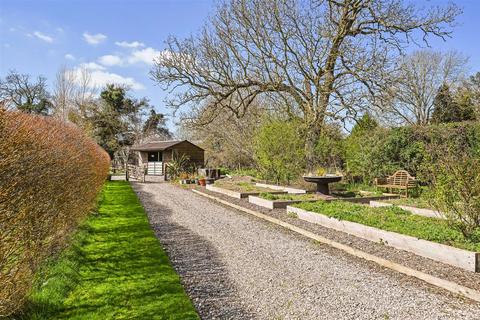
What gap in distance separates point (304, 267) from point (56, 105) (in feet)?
116

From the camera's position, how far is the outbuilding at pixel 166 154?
3123cm

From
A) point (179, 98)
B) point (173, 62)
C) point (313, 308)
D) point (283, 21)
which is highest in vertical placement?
point (283, 21)

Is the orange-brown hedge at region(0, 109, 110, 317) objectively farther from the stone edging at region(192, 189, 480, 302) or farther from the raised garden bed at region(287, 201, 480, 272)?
the raised garden bed at region(287, 201, 480, 272)

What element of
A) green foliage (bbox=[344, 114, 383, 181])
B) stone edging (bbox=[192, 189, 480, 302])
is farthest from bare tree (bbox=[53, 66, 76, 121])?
stone edging (bbox=[192, 189, 480, 302])

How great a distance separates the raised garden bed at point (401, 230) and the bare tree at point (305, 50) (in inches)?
330

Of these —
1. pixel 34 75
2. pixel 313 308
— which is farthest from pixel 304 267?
pixel 34 75

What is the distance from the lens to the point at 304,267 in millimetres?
5594

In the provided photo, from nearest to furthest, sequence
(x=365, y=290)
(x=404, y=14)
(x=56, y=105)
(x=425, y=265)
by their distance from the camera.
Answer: (x=365, y=290) < (x=425, y=265) < (x=404, y=14) < (x=56, y=105)

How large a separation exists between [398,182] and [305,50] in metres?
7.72

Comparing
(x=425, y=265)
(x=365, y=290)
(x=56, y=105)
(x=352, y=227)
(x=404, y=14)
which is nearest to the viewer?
(x=365, y=290)

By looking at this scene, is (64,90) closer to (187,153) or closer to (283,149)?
(187,153)

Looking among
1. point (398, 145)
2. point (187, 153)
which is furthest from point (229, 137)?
point (398, 145)

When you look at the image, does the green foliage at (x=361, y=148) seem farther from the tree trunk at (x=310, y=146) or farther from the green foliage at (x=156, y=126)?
the green foliage at (x=156, y=126)

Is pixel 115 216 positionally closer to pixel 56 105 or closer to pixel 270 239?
pixel 270 239
